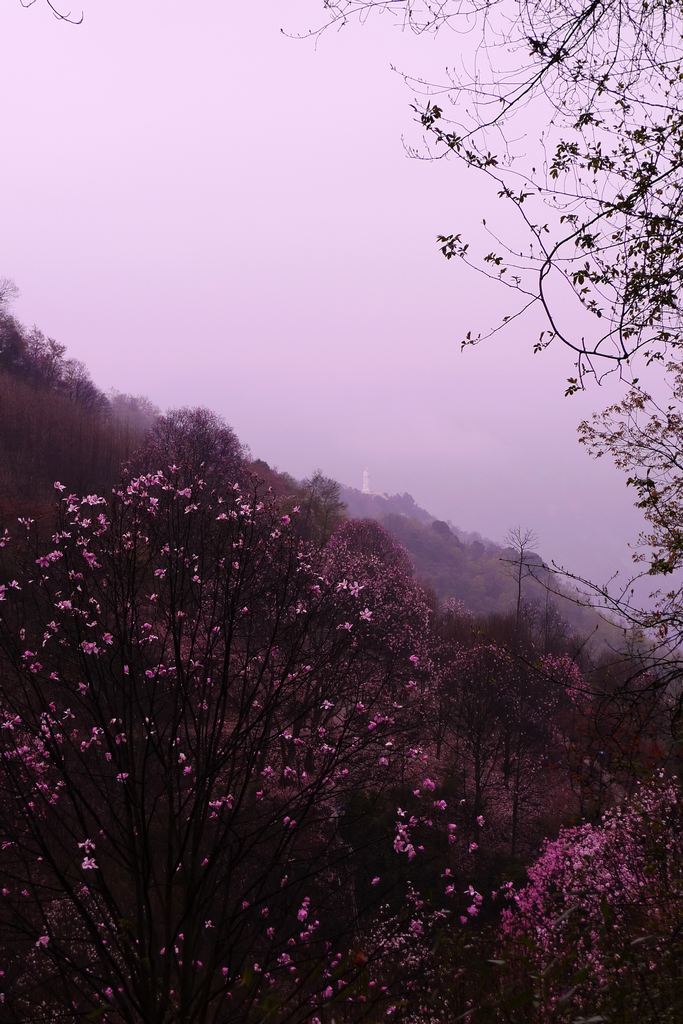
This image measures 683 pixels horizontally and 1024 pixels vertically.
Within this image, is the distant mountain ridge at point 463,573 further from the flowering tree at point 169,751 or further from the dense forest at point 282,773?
the flowering tree at point 169,751

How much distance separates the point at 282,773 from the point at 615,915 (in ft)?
18.6

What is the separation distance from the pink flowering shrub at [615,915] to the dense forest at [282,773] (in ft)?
0.37

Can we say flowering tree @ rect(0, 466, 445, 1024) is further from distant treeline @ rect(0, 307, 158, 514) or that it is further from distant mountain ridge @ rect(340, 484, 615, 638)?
distant mountain ridge @ rect(340, 484, 615, 638)

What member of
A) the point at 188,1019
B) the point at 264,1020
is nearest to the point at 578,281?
the point at 264,1020

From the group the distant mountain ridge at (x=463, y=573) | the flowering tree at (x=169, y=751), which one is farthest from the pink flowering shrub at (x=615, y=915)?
the distant mountain ridge at (x=463, y=573)

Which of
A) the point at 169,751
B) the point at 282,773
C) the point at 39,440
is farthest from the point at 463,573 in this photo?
the point at 169,751

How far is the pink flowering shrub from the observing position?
17.1ft

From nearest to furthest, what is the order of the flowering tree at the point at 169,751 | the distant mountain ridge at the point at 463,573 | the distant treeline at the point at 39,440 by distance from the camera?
the flowering tree at the point at 169,751, the distant treeline at the point at 39,440, the distant mountain ridge at the point at 463,573

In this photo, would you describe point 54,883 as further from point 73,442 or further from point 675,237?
point 73,442

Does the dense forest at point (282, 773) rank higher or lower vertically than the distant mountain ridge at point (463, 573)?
lower

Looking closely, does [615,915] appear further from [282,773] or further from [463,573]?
[463,573]

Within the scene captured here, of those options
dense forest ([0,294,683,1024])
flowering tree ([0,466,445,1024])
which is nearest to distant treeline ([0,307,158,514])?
dense forest ([0,294,683,1024])

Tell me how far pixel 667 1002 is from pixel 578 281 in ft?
21.5

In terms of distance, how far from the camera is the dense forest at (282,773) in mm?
5289
